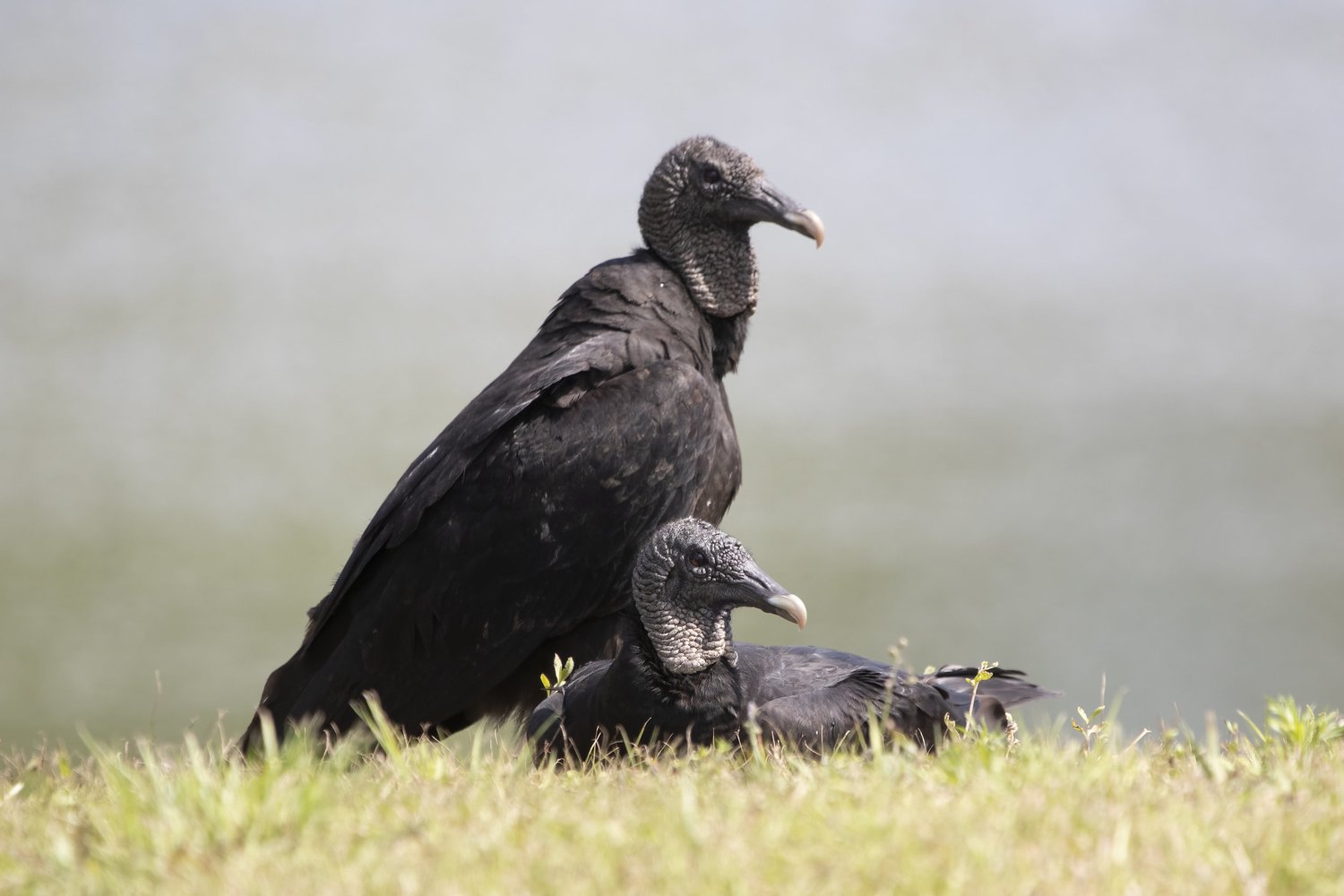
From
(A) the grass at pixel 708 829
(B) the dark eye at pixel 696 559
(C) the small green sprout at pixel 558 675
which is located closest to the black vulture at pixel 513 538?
(C) the small green sprout at pixel 558 675

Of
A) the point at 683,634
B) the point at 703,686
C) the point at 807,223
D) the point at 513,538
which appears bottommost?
the point at 703,686

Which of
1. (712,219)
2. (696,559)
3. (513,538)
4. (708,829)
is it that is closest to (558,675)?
(696,559)

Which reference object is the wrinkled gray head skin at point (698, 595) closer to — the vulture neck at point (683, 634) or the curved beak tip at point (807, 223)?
the vulture neck at point (683, 634)

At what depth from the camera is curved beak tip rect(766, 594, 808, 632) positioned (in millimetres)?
3400

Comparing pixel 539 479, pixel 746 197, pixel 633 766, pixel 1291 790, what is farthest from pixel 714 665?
pixel 746 197

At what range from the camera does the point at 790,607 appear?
11.2 feet

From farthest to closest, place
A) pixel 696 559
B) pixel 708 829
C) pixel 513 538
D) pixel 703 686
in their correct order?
pixel 513 538 < pixel 696 559 < pixel 703 686 < pixel 708 829

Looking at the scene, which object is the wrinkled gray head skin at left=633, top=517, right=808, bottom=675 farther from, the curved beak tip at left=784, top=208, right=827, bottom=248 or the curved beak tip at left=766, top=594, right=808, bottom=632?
the curved beak tip at left=784, top=208, right=827, bottom=248

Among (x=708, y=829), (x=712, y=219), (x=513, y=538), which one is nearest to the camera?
(x=708, y=829)

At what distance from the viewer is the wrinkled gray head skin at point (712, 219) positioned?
4.74m

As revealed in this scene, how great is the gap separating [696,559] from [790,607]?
285 mm

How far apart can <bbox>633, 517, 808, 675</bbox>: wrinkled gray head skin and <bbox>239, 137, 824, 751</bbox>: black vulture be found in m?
0.51

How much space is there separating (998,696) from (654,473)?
4.11 ft

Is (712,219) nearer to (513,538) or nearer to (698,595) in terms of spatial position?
(513,538)
